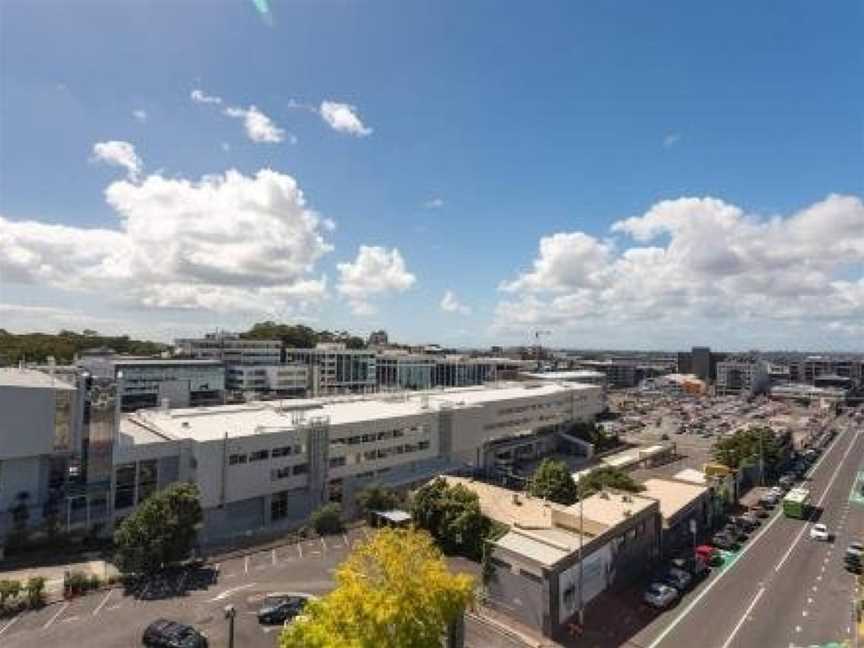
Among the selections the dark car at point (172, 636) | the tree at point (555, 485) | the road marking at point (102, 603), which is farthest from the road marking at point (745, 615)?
the road marking at point (102, 603)

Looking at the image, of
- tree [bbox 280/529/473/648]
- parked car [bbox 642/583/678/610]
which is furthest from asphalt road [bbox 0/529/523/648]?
parked car [bbox 642/583/678/610]

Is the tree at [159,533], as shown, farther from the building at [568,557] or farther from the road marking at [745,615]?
the road marking at [745,615]

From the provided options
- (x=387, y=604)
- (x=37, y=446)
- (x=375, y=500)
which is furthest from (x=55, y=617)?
(x=375, y=500)

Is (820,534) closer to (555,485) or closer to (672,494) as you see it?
(672,494)

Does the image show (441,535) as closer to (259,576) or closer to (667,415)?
(259,576)

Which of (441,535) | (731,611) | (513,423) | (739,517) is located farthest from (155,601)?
(513,423)
